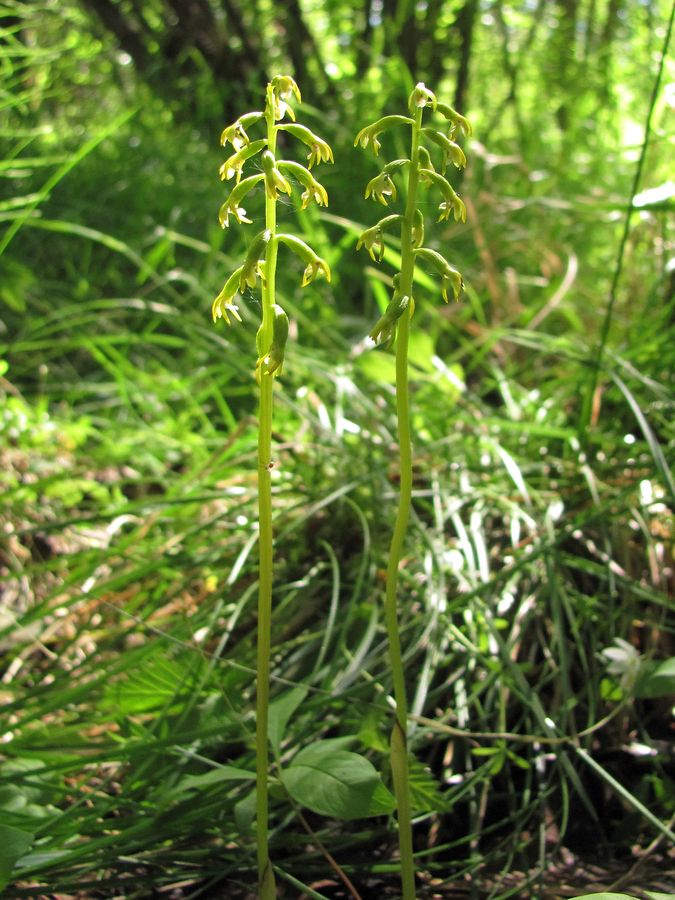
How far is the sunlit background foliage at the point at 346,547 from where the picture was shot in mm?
852

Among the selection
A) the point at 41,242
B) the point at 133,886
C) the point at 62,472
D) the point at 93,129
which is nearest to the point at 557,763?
the point at 133,886

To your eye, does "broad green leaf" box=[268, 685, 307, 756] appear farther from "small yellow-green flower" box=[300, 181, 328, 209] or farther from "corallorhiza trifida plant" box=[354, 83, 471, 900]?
"small yellow-green flower" box=[300, 181, 328, 209]

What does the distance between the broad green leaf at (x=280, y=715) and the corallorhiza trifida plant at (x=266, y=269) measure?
13cm

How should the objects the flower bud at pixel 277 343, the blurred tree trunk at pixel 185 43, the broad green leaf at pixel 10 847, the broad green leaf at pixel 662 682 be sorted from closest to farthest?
the flower bud at pixel 277 343
the broad green leaf at pixel 10 847
the broad green leaf at pixel 662 682
the blurred tree trunk at pixel 185 43

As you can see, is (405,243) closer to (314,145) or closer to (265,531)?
(314,145)

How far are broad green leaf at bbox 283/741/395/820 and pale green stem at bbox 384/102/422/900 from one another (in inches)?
1.1

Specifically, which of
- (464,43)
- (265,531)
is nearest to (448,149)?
(265,531)

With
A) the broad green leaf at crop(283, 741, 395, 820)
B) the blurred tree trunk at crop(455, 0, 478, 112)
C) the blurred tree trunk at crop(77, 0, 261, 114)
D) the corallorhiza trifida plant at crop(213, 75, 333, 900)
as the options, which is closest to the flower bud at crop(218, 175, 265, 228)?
the corallorhiza trifida plant at crop(213, 75, 333, 900)

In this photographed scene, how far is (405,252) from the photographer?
0.55 m

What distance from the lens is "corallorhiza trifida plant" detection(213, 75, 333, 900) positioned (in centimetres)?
53

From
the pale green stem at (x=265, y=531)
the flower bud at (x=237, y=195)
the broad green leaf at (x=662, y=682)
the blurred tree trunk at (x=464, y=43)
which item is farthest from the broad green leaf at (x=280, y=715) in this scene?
the blurred tree trunk at (x=464, y=43)

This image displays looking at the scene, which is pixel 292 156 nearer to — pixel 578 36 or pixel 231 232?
pixel 231 232

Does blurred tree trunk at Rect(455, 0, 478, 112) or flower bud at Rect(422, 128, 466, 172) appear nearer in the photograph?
flower bud at Rect(422, 128, 466, 172)

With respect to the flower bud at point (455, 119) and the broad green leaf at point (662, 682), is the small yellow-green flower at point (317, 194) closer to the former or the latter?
the flower bud at point (455, 119)
